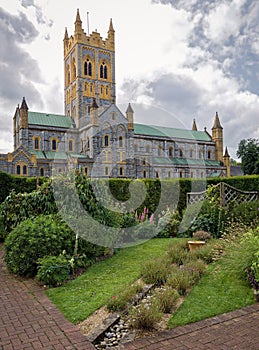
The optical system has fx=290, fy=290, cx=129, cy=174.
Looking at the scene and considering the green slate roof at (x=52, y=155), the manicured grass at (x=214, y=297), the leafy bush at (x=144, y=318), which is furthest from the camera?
the green slate roof at (x=52, y=155)

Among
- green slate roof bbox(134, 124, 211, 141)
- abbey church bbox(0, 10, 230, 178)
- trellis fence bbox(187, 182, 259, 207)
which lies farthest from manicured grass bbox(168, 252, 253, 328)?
green slate roof bbox(134, 124, 211, 141)

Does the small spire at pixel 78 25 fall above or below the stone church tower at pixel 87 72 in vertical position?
above

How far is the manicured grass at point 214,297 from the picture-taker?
449 centimetres

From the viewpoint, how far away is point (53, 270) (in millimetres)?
5953

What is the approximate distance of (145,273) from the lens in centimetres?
611

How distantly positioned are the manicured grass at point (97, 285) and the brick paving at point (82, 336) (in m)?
0.25

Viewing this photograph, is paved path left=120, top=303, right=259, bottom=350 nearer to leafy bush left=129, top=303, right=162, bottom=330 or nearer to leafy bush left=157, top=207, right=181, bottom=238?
leafy bush left=129, top=303, right=162, bottom=330

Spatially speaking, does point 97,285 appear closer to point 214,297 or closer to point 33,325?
point 33,325

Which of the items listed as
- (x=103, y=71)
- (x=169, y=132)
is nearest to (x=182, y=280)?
(x=169, y=132)

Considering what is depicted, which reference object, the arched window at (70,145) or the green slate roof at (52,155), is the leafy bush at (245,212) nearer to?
the green slate roof at (52,155)

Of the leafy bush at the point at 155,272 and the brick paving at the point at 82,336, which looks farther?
the leafy bush at the point at 155,272

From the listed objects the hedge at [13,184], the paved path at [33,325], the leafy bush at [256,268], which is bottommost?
the paved path at [33,325]

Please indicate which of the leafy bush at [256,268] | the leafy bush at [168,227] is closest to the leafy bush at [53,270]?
the leafy bush at [256,268]

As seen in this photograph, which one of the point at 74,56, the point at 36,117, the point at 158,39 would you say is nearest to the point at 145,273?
the point at 158,39
